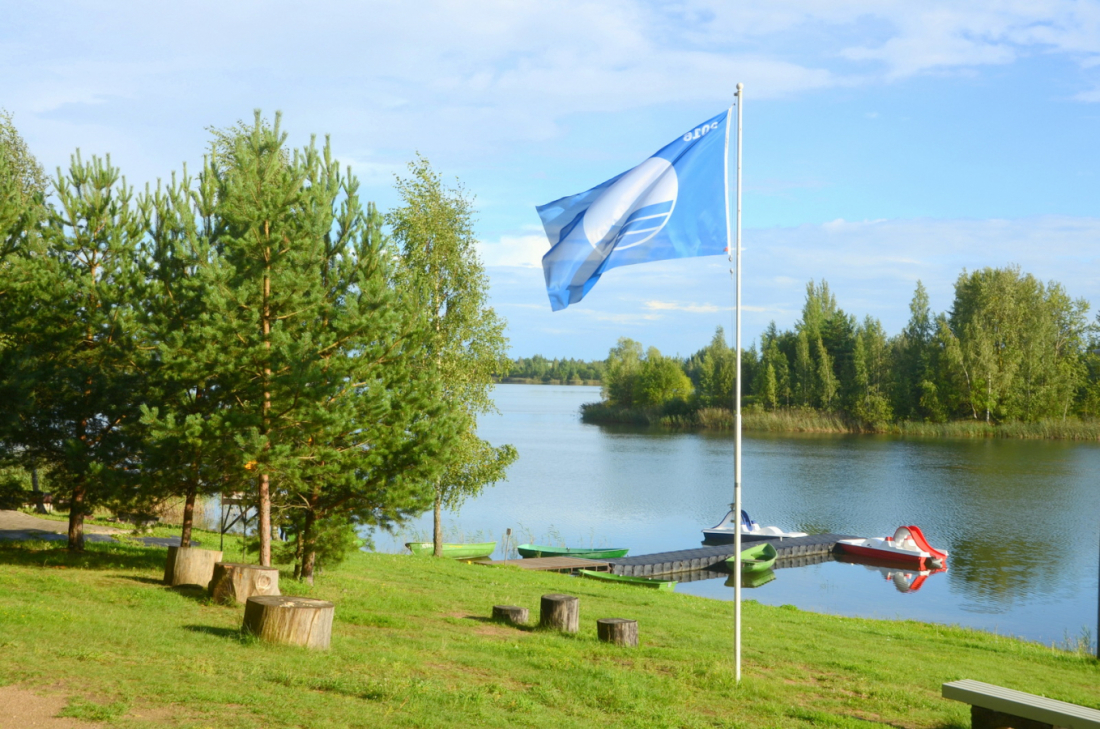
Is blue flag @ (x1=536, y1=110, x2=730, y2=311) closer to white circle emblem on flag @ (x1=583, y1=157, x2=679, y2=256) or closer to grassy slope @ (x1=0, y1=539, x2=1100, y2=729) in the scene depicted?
white circle emblem on flag @ (x1=583, y1=157, x2=679, y2=256)

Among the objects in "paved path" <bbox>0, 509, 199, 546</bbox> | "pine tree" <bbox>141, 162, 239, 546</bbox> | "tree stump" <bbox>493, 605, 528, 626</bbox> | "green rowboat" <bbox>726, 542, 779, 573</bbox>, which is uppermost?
"pine tree" <bbox>141, 162, 239, 546</bbox>

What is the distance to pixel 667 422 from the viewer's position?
296 feet

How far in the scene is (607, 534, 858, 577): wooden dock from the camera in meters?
26.9

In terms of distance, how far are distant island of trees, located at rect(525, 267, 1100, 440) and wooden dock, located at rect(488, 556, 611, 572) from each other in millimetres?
56180

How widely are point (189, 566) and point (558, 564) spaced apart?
1453 centimetres

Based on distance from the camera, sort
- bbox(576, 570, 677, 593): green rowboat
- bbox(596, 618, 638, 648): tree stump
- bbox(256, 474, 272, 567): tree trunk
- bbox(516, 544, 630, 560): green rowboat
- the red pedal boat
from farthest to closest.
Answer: bbox(516, 544, 630, 560): green rowboat, the red pedal boat, bbox(576, 570, 677, 593): green rowboat, bbox(256, 474, 272, 567): tree trunk, bbox(596, 618, 638, 648): tree stump

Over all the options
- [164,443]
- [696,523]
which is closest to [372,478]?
[164,443]

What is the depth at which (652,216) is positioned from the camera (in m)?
9.23

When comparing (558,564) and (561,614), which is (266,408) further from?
(558,564)

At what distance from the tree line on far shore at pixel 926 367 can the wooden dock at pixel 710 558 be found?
47431mm

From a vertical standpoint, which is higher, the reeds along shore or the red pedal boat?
the reeds along shore

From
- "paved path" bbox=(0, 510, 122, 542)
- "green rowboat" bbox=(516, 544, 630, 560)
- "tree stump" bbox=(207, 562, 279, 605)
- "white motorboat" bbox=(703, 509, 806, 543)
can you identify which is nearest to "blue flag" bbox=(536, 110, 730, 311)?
"tree stump" bbox=(207, 562, 279, 605)

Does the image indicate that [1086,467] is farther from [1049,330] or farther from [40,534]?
[40,534]

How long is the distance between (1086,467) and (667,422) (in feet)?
149
